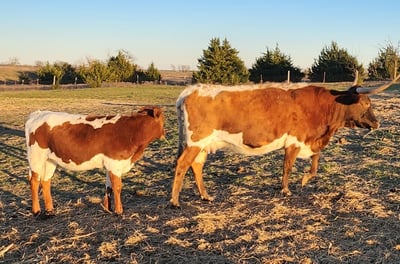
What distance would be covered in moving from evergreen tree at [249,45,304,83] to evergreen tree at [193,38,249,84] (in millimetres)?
1871

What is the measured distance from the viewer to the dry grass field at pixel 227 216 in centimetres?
493

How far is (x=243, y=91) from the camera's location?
23.7ft

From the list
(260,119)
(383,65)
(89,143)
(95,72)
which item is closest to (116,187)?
(89,143)

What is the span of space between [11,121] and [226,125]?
14.3 metres

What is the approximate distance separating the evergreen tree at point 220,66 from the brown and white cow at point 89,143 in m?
38.8

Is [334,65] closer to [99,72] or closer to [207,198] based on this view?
[99,72]

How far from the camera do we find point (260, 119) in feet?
23.3

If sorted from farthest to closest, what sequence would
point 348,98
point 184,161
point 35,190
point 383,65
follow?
1. point 383,65
2. point 348,98
3. point 184,161
4. point 35,190

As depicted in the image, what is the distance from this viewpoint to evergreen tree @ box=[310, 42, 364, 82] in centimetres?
4272

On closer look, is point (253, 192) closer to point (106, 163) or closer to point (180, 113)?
point (180, 113)

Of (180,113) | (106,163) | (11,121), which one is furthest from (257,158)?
(11,121)

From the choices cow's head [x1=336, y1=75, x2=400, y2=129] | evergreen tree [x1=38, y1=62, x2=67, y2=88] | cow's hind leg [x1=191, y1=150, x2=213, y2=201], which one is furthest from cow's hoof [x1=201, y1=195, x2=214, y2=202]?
evergreen tree [x1=38, y1=62, x2=67, y2=88]

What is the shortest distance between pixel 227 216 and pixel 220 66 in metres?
40.9

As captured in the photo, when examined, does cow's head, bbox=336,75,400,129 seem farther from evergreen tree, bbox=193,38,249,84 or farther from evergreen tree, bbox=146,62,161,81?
evergreen tree, bbox=146,62,161,81
